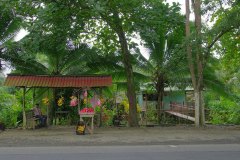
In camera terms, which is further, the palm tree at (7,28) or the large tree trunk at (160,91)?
the large tree trunk at (160,91)

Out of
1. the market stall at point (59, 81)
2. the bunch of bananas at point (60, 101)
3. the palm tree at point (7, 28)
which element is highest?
the palm tree at point (7, 28)

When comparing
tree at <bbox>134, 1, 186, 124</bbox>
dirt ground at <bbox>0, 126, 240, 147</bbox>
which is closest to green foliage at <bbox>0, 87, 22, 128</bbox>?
dirt ground at <bbox>0, 126, 240, 147</bbox>

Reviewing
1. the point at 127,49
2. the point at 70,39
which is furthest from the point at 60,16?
the point at 127,49

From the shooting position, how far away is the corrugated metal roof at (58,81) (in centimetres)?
1692

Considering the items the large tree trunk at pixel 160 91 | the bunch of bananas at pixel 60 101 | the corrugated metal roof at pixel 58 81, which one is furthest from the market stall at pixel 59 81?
the large tree trunk at pixel 160 91

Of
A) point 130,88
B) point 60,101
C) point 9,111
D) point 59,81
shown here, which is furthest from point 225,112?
point 9,111

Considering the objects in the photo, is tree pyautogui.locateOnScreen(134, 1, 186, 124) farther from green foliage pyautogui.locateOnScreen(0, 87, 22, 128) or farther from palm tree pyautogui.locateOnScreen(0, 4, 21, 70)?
green foliage pyautogui.locateOnScreen(0, 87, 22, 128)

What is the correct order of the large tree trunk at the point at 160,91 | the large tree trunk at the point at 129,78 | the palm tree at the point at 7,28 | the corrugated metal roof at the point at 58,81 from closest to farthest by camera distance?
the corrugated metal roof at the point at 58,81
the large tree trunk at the point at 129,78
the palm tree at the point at 7,28
the large tree trunk at the point at 160,91

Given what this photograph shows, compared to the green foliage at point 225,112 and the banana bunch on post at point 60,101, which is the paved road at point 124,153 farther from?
the green foliage at point 225,112

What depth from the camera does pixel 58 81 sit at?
1736 cm

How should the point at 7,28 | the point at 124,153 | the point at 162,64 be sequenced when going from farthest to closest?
the point at 162,64 < the point at 7,28 < the point at 124,153

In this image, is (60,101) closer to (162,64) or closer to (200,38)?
(162,64)

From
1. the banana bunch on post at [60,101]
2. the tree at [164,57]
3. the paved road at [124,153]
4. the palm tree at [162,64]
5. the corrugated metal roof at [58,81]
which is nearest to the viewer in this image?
the paved road at [124,153]

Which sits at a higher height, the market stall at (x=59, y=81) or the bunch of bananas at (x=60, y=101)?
the market stall at (x=59, y=81)
